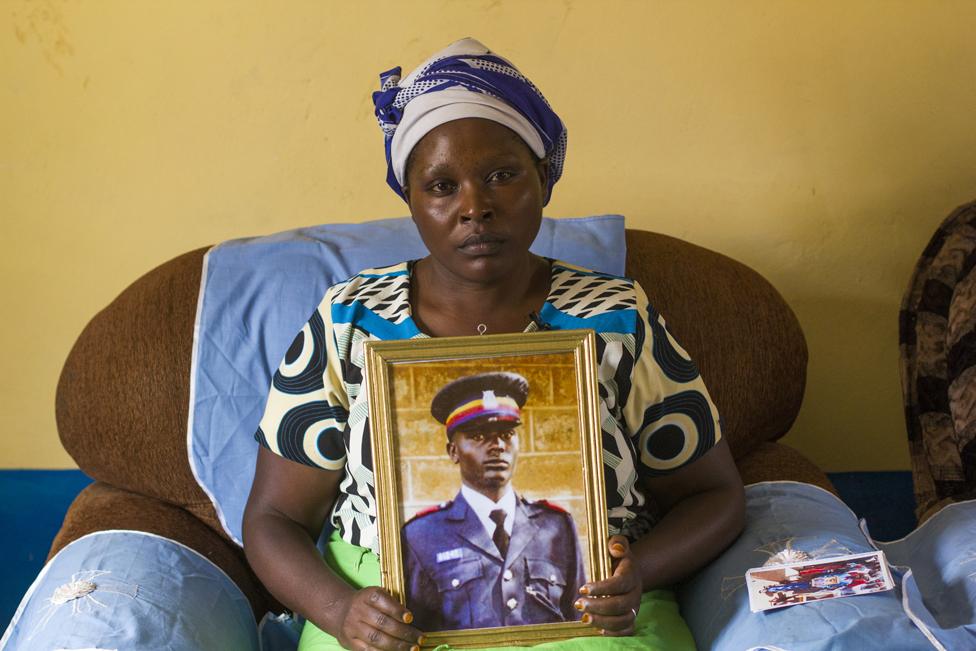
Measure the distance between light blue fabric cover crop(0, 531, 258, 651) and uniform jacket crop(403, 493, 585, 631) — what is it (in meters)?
0.38

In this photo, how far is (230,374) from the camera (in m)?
2.07

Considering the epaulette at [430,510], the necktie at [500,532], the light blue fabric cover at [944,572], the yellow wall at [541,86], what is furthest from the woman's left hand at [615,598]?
the yellow wall at [541,86]

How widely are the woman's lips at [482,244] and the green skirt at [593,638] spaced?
0.54 metres

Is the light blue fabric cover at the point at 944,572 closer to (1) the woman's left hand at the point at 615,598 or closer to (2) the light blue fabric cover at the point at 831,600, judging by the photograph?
→ (2) the light blue fabric cover at the point at 831,600

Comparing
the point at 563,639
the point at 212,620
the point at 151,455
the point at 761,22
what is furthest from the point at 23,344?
the point at 761,22

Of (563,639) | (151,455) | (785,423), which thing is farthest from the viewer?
(785,423)

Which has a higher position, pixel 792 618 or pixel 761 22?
pixel 761 22

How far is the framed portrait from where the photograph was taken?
59.7 inches

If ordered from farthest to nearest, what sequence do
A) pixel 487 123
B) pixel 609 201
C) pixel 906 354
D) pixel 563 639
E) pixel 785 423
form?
pixel 609 201, pixel 906 354, pixel 785 423, pixel 487 123, pixel 563 639

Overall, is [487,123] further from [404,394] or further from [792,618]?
[792,618]

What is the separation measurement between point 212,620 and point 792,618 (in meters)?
0.91

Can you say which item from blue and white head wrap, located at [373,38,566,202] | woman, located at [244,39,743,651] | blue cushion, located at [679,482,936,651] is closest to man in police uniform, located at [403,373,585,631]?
woman, located at [244,39,743,651]

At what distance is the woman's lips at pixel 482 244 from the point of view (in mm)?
1637

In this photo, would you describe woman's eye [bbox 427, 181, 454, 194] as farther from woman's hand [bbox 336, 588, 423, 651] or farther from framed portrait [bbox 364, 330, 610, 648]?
woman's hand [bbox 336, 588, 423, 651]
